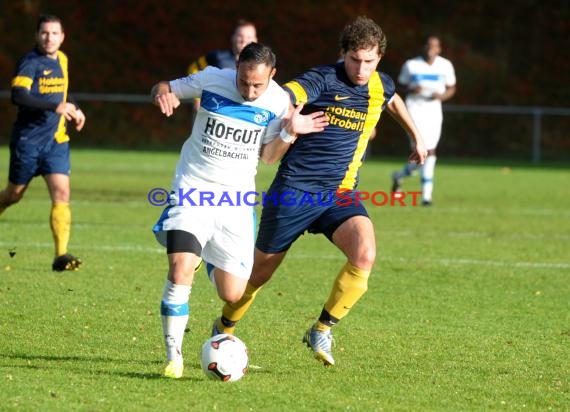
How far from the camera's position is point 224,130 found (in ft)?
21.0

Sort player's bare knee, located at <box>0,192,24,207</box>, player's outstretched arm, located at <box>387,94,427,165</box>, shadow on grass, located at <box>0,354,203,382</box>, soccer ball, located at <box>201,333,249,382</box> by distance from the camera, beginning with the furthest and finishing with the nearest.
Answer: player's bare knee, located at <box>0,192,24,207</box> → player's outstretched arm, located at <box>387,94,427,165</box> → shadow on grass, located at <box>0,354,203,382</box> → soccer ball, located at <box>201,333,249,382</box>

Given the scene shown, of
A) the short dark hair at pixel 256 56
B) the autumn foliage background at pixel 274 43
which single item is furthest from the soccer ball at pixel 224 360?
A: the autumn foliage background at pixel 274 43

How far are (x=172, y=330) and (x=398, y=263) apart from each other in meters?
5.21

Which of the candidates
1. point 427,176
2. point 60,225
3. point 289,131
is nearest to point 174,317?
point 289,131

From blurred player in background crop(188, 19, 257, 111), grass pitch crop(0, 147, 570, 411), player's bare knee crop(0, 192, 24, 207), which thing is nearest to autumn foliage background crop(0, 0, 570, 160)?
grass pitch crop(0, 147, 570, 411)

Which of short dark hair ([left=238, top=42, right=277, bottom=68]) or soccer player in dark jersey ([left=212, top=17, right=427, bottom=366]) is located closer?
short dark hair ([left=238, top=42, right=277, bottom=68])

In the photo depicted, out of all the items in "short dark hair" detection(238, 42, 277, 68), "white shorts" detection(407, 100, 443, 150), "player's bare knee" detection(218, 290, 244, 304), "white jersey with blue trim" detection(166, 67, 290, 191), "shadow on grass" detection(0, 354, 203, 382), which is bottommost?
"white shorts" detection(407, 100, 443, 150)

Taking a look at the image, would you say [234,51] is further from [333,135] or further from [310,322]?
[333,135]

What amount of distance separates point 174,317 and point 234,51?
6563 millimetres

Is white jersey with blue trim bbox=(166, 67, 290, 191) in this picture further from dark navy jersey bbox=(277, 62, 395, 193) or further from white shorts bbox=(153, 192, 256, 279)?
dark navy jersey bbox=(277, 62, 395, 193)

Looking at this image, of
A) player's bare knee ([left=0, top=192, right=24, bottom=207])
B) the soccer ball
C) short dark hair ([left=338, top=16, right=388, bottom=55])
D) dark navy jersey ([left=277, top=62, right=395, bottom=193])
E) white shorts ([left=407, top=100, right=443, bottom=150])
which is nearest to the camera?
the soccer ball

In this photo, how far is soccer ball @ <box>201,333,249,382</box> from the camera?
6034 mm

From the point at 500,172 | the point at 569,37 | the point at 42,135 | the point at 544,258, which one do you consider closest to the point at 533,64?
the point at 569,37

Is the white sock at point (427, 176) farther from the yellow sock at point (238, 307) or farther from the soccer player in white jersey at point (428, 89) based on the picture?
the yellow sock at point (238, 307)
